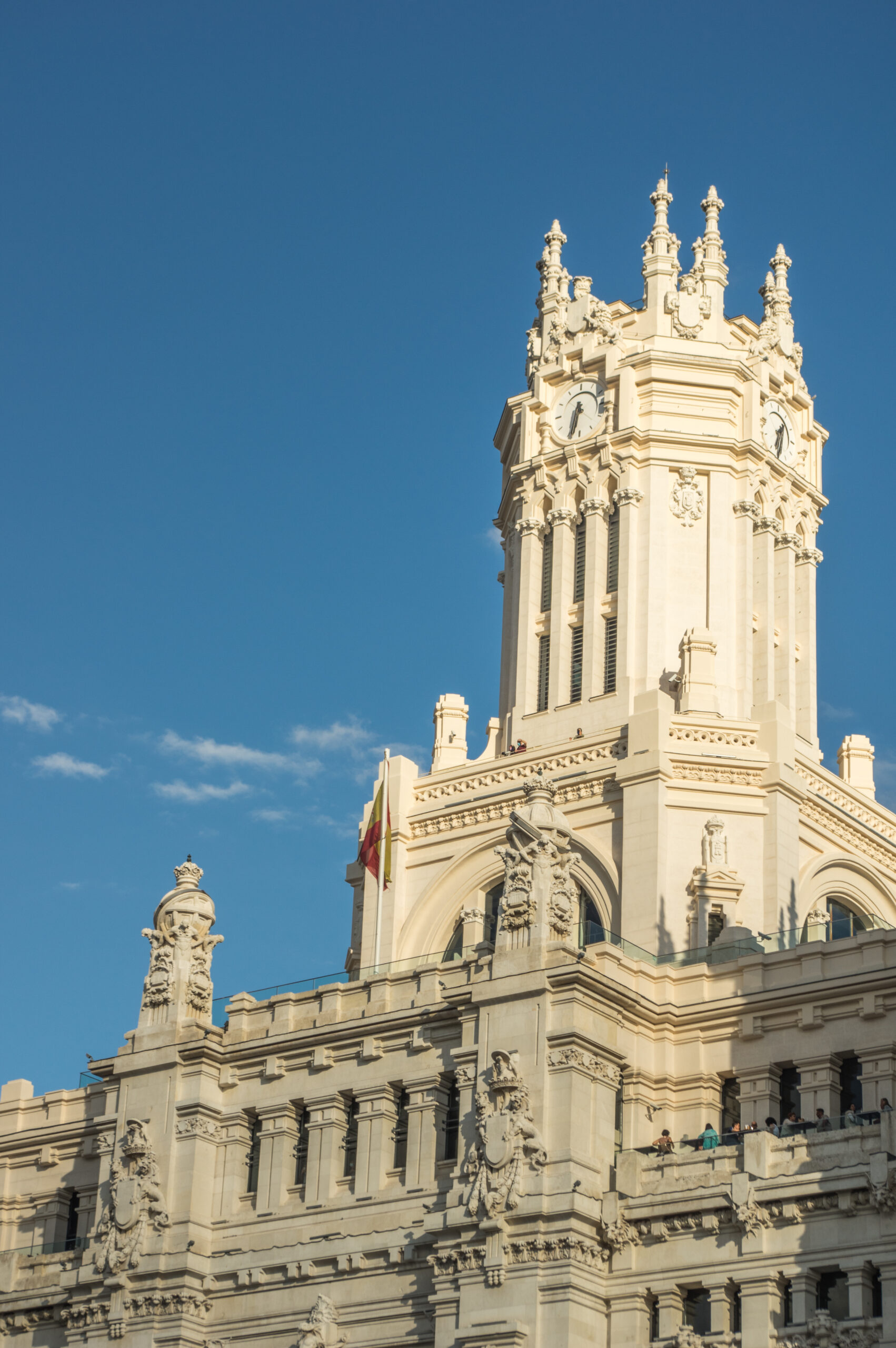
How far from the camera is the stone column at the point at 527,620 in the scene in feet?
289

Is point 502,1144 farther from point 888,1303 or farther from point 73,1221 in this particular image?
point 73,1221

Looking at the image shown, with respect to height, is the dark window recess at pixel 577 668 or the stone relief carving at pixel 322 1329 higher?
the dark window recess at pixel 577 668

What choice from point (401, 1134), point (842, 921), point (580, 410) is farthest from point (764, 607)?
point (401, 1134)

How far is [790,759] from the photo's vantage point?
81.7m

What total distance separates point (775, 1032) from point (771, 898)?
1080cm

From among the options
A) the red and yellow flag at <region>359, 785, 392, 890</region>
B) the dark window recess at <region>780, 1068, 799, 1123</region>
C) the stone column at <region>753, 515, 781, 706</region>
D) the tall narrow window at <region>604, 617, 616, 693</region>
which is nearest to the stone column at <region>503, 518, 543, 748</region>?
the tall narrow window at <region>604, 617, 616, 693</region>

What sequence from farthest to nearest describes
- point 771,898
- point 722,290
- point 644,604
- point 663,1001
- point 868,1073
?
point 722,290, point 644,604, point 771,898, point 663,1001, point 868,1073

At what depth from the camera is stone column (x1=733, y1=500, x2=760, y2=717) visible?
85500 millimetres

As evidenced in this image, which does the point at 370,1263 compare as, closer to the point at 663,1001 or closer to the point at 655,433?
the point at 663,1001

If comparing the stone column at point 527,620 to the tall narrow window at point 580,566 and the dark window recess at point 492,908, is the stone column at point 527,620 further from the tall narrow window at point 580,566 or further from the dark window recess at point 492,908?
the dark window recess at point 492,908

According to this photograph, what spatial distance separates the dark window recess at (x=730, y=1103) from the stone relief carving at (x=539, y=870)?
6.66 m

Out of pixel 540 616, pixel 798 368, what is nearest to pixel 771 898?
pixel 540 616

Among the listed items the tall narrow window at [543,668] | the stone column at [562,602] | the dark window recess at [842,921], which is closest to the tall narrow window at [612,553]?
the stone column at [562,602]

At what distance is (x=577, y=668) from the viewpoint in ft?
286
